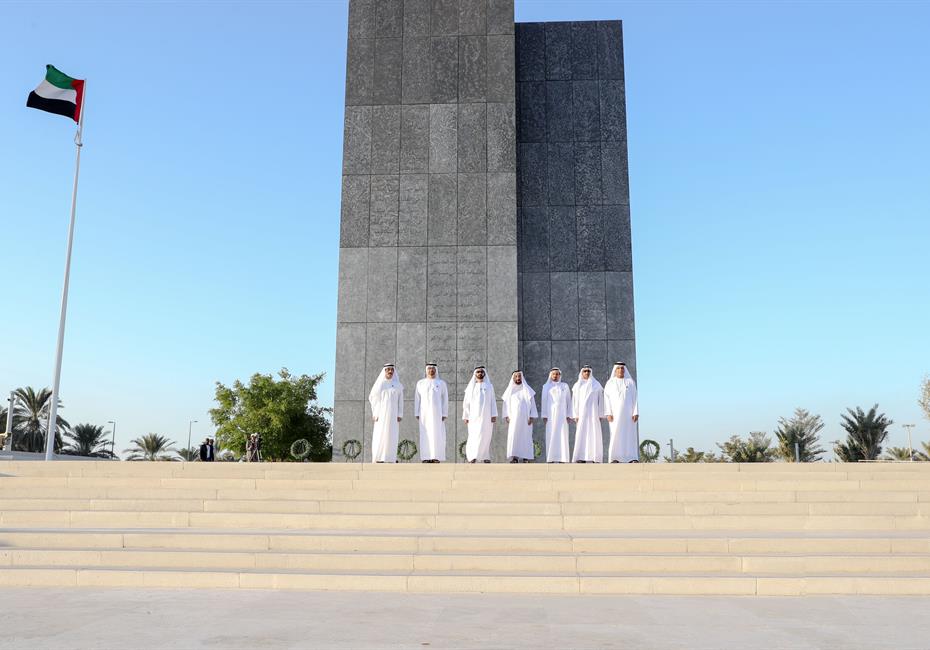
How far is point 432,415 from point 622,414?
331 centimetres

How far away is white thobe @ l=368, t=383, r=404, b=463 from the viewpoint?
1322 centimetres

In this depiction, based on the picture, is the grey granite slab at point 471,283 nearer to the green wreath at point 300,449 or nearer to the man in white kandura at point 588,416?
the man in white kandura at point 588,416

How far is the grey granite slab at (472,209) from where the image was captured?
59.4 ft

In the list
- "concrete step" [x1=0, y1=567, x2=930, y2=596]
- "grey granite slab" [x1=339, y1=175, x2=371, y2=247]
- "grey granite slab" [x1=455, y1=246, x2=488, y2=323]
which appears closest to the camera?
"concrete step" [x1=0, y1=567, x2=930, y2=596]

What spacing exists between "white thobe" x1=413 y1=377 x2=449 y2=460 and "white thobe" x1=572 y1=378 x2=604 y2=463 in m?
2.36

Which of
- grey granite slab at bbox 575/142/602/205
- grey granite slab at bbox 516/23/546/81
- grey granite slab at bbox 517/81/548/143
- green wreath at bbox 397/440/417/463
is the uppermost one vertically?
grey granite slab at bbox 516/23/546/81

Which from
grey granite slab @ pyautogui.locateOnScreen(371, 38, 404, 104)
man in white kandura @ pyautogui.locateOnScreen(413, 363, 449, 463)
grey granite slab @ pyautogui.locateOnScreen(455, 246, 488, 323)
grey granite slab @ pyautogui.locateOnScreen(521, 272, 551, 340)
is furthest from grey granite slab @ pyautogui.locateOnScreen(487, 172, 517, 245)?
man in white kandura @ pyautogui.locateOnScreen(413, 363, 449, 463)

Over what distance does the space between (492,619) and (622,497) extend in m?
4.60

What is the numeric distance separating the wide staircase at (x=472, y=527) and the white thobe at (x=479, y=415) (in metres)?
2.48

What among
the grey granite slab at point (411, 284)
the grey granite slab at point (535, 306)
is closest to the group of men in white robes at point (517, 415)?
the grey granite slab at point (411, 284)

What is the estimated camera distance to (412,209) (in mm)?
18297

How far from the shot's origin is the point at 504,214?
715 inches

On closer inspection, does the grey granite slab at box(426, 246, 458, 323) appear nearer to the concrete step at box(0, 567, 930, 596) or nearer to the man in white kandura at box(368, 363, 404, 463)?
the man in white kandura at box(368, 363, 404, 463)

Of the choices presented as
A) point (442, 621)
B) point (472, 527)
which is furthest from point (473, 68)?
point (442, 621)
